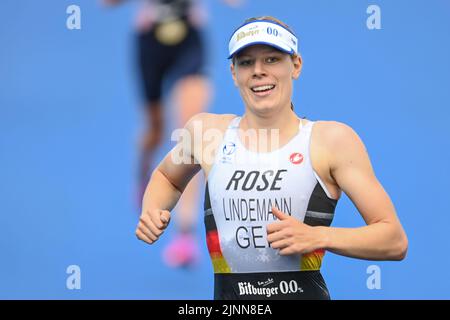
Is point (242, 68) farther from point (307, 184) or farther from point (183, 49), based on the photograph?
point (183, 49)

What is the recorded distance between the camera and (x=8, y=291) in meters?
5.51

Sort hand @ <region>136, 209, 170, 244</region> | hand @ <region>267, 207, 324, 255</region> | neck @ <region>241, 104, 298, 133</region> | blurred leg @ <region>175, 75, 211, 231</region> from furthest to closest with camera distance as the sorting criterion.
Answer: blurred leg @ <region>175, 75, 211, 231</region>, neck @ <region>241, 104, 298, 133</region>, hand @ <region>136, 209, 170, 244</region>, hand @ <region>267, 207, 324, 255</region>

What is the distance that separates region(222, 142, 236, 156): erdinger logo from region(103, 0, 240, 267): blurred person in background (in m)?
2.48

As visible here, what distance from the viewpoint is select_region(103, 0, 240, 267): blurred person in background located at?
5.91 meters

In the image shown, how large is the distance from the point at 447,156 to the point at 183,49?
1762 mm

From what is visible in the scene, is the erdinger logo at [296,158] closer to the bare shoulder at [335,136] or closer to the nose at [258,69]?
the bare shoulder at [335,136]

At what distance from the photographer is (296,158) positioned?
3260mm

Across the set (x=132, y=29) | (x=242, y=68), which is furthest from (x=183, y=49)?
(x=242, y=68)

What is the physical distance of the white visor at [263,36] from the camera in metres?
3.23

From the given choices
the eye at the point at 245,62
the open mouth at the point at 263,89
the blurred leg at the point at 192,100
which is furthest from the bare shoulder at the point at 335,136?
the blurred leg at the point at 192,100

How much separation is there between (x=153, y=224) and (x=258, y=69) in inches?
25.2

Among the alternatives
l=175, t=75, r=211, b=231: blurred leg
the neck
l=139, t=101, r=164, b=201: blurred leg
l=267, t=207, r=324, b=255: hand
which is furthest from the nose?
l=139, t=101, r=164, b=201: blurred leg

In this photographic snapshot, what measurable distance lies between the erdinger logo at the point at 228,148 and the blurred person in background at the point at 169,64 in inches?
97.6

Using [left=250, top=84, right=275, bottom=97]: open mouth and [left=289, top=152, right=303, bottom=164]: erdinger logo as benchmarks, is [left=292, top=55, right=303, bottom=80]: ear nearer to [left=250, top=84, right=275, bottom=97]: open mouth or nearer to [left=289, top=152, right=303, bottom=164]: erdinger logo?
[left=250, top=84, right=275, bottom=97]: open mouth
